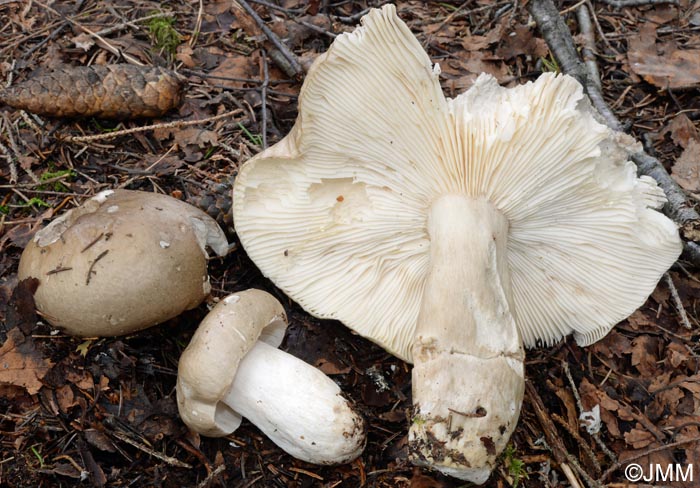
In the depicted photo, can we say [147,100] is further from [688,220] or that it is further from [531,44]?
[688,220]

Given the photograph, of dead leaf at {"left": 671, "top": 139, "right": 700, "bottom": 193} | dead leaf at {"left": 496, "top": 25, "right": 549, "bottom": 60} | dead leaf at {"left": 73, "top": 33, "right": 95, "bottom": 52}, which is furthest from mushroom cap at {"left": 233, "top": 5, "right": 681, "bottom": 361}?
dead leaf at {"left": 73, "top": 33, "right": 95, "bottom": 52}

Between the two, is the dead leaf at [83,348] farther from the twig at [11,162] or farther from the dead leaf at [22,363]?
the twig at [11,162]

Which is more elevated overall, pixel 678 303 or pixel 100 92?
pixel 100 92

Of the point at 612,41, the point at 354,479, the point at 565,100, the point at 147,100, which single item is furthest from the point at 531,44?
the point at 354,479

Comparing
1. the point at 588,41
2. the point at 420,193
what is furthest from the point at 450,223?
the point at 588,41

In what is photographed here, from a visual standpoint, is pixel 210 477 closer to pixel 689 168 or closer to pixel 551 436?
pixel 551 436

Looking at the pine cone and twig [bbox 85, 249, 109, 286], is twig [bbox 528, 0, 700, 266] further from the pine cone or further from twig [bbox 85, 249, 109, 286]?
twig [bbox 85, 249, 109, 286]
